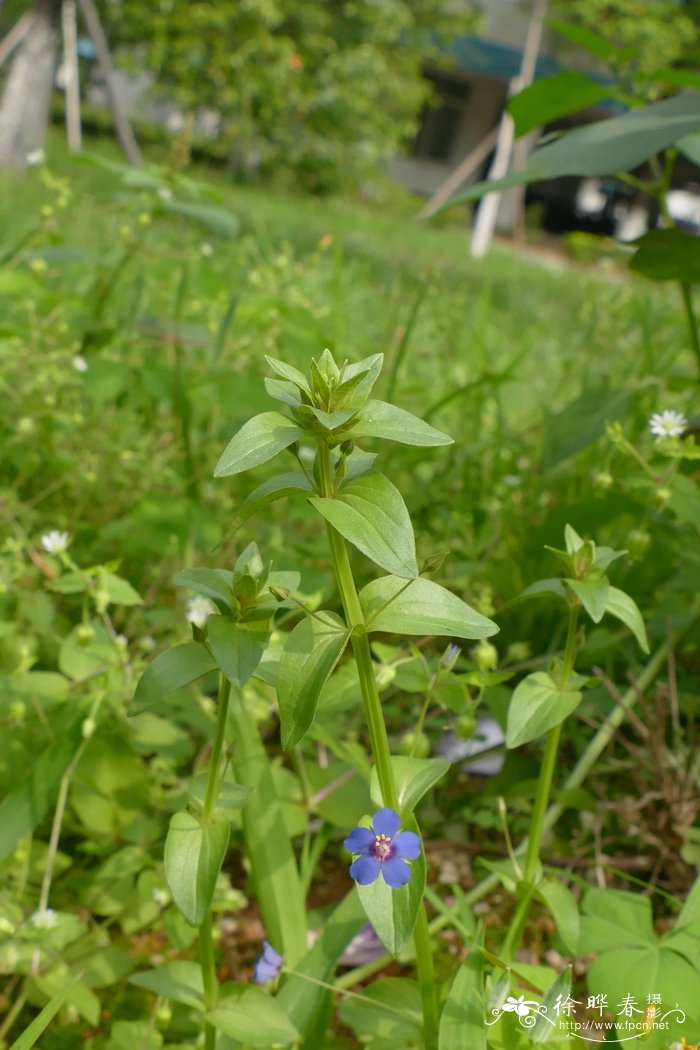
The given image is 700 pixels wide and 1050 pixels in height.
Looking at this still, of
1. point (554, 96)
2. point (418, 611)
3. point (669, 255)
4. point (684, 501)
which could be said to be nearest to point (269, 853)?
point (418, 611)

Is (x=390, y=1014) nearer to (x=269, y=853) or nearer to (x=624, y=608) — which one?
(x=269, y=853)

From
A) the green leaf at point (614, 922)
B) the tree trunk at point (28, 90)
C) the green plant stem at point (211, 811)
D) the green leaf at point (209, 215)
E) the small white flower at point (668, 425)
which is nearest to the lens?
the green plant stem at point (211, 811)

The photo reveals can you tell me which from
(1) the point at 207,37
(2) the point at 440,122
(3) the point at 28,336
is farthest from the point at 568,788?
(2) the point at 440,122

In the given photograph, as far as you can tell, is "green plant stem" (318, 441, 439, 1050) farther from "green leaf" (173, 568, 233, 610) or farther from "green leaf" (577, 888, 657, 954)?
"green leaf" (577, 888, 657, 954)

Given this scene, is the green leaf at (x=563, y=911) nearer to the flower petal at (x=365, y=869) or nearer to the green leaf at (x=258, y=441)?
the flower petal at (x=365, y=869)

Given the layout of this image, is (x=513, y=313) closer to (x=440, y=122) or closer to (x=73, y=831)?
(x=73, y=831)

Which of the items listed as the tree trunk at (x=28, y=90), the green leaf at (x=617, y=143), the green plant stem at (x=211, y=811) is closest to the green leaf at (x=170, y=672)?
the green plant stem at (x=211, y=811)
